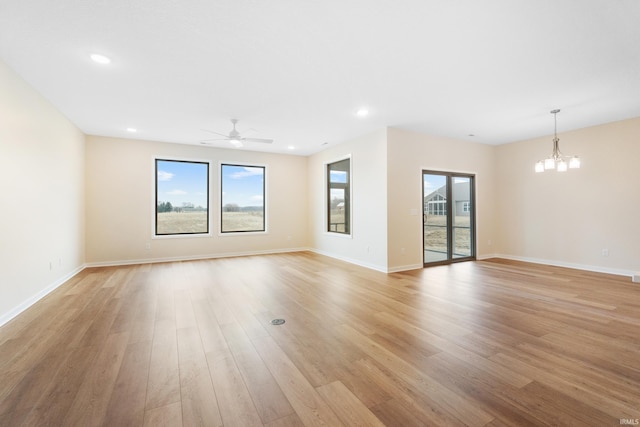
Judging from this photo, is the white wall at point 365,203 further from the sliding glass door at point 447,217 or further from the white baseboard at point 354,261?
the sliding glass door at point 447,217

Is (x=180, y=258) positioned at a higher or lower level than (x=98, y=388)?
higher

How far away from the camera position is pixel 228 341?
260 cm

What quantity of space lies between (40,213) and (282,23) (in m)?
4.23

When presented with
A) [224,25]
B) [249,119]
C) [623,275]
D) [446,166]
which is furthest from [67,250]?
[623,275]

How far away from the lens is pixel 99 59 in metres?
2.99

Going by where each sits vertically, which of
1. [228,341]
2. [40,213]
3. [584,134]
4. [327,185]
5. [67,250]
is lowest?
[228,341]

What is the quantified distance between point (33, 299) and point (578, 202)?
9.41 m

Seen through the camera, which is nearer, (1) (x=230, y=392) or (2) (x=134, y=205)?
(1) (x=230, y=392)

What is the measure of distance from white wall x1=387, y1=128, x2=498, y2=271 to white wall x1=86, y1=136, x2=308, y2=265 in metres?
3.83

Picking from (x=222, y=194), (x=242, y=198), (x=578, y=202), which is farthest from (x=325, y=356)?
(x=578, y=202)

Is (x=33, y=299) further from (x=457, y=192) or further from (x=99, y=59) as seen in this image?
(x=457, y=192)

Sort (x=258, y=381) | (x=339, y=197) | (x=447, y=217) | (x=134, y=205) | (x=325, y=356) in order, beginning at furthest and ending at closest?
(x=339, y=197) < (x=447, y=217) < (x=134, y=205) < (x=325, y=356) < (x=258, y=381)

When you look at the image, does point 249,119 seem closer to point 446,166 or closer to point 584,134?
point 446,166

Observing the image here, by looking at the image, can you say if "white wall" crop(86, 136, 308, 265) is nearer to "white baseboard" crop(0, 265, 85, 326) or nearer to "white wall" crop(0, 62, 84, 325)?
"white wall" crop(0, 62, 84, 325)
